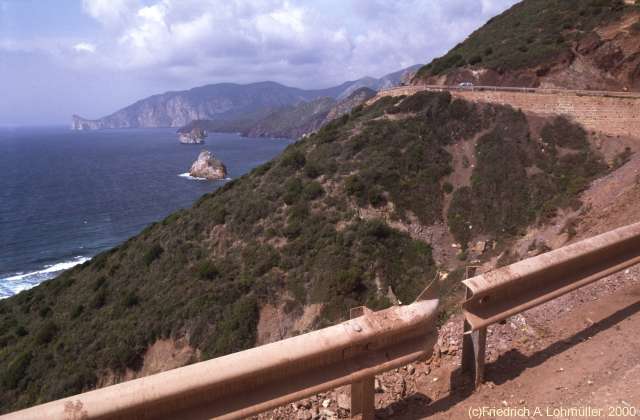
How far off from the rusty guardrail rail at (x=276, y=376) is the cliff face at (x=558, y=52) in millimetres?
34149

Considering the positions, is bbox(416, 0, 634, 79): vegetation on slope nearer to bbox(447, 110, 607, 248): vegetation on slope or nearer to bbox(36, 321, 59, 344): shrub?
bbox(447, 110, 607, 248): vegetation on slope

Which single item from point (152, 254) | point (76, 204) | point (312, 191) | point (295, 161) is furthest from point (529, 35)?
point (76, 204)

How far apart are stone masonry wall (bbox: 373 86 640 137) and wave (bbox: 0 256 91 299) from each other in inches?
1832

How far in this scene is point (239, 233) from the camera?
2664cm

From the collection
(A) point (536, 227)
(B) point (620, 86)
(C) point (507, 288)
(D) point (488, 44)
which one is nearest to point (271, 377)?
(C) point (507, 288)

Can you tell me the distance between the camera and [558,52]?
112 ft

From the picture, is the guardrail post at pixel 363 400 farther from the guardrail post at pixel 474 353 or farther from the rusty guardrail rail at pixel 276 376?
the guardrail post at pixel 474 353

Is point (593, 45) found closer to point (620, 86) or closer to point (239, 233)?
point (620, 86)

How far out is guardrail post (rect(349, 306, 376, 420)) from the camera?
12.5 ft

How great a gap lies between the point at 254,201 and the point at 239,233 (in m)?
3.17

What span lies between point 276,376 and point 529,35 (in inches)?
1809

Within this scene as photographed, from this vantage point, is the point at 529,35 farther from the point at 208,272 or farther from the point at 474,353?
the point at 474,353

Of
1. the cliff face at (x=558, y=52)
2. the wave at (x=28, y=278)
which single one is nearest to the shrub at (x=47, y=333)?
the wave at (x=28, y=278)

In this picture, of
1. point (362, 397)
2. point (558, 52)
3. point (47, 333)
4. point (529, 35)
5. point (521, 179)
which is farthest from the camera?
point (529, 35)
